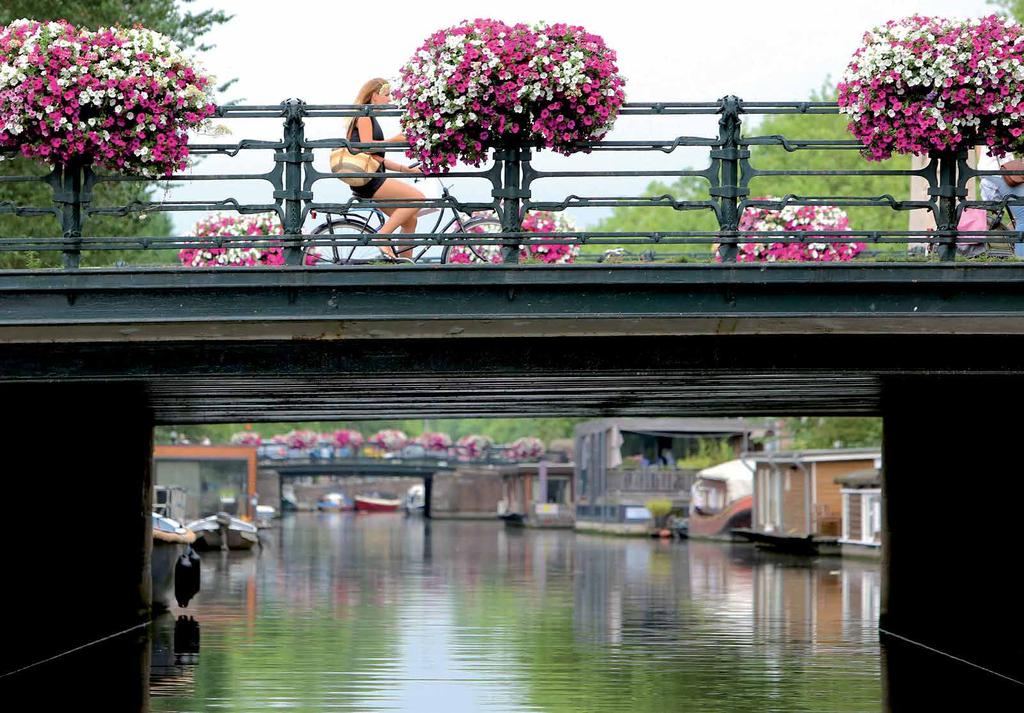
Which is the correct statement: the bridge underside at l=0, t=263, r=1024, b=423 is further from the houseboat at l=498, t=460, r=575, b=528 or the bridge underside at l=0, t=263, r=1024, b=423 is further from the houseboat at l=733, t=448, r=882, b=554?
the houseboat at l=498, t=460, r=575, b=528

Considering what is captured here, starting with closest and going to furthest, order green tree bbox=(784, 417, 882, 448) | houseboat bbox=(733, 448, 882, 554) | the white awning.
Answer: houseboat bbox=(733, 448, 882, 554)
green tree bbox=(784, 417, 882, 448)
the white awning

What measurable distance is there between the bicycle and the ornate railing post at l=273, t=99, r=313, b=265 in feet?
0.46

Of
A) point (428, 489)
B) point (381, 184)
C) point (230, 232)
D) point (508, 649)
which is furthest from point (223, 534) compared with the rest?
point (428, 489)

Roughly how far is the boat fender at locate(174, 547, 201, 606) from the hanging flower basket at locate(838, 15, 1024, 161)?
1672 cm

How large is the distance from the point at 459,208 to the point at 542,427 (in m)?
89.8

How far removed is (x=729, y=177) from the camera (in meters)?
12.4

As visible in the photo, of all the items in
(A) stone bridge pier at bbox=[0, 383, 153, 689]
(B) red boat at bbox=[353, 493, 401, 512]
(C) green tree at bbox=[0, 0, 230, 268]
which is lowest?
(B) red boat at bbox=[353, 493, 401, 512]

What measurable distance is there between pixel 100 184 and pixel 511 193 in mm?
14386

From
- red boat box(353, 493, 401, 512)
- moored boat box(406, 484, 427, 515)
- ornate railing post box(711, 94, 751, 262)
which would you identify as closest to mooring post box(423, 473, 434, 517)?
moored boat box(406, 484, 427, 515)

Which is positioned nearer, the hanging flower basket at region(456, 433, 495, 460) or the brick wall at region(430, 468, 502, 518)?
the hanging flower basket at region(456, 433, 495, 460)

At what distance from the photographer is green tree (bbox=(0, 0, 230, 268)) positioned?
27.3m

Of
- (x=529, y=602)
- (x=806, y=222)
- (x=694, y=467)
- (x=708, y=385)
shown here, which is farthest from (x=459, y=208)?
(x=694, y=467)

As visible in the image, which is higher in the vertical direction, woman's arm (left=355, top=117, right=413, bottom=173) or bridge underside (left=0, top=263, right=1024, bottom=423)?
woman's arm (left=355, top=117, right=413, bottom=173)

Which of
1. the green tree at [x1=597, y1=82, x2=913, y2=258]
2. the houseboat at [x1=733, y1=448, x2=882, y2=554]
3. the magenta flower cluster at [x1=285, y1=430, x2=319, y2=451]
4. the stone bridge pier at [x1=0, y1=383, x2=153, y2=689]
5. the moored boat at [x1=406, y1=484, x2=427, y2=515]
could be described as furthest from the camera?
the moored boat at [x1=406, y1=484, x2=427, y2=515]
